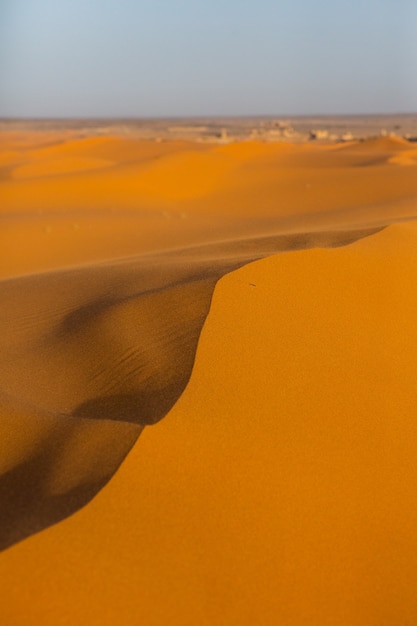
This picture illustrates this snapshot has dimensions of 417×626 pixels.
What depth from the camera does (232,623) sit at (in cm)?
236

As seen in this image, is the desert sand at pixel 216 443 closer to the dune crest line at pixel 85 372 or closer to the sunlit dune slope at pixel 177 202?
the dune crest line at pixel 85 372

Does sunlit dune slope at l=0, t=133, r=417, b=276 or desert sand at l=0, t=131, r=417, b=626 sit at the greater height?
desert sand at l=0, t=131, r=417, b=626

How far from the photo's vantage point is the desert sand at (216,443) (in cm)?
242

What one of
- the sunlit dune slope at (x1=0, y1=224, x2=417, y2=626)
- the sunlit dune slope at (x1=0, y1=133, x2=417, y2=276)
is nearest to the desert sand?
the sunlit dune slope at (x1=0, y1=224, x2=417, y2=626)

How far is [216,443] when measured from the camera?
307cm

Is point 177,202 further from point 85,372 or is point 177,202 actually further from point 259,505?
point 259,505

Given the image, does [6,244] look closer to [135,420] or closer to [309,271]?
[309,271]

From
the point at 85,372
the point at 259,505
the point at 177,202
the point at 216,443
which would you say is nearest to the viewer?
the point at 259,505

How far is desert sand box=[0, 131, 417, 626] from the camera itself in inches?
95.2

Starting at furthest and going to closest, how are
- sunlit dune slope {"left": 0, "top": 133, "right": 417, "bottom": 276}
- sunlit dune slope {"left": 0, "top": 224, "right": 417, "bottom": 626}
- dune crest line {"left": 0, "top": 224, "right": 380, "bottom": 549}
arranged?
sunlit dune slope {"left": 0, "top": 133, "right": 417, "bottom": 276} < dune crest line {"left": 0, "top": 224, "right": 380, "bottom": 549} < sunlit dune slope {"left": 0, "top": 224, "right": 417, "bottom": 626}

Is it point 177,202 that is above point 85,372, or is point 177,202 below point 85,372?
below

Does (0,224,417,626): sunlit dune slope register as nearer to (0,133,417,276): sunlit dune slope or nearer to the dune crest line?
the dune crest line

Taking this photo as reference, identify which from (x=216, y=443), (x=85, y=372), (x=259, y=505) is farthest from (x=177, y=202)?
(x=259, y=505)

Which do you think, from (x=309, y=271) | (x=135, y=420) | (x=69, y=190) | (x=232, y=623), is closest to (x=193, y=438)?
(x=135, y=420)
